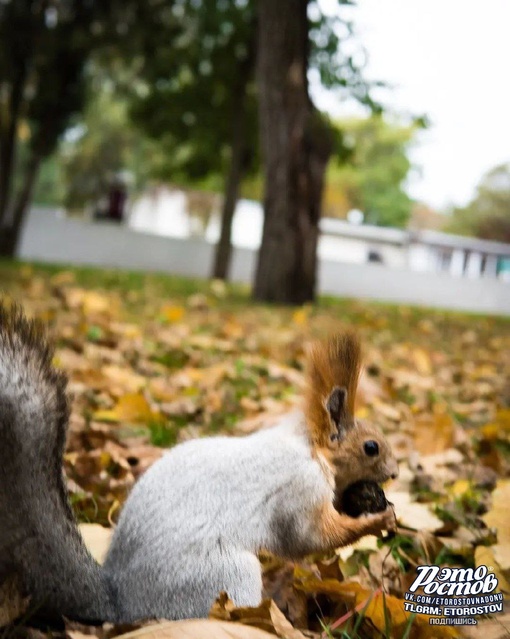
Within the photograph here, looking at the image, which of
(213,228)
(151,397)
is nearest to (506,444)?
(151,397)

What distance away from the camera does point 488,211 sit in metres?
2.74

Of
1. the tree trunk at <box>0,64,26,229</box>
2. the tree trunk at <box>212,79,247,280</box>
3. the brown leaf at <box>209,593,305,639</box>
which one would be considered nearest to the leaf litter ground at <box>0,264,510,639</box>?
the brown leaf at <box>209,593,305,639</box>

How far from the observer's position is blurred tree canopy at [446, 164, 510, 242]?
2.64 metres

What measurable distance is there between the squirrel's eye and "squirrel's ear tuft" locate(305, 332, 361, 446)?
0.05 m

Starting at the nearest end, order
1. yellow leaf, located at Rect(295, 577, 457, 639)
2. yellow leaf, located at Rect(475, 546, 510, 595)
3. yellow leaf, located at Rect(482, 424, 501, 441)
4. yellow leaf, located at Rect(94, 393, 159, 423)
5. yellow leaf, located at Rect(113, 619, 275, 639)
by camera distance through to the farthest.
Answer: yellow leaf, located at Rect(113, 619, 275, 639) < yellow leaf, located at Rect(295, 577, 457, 639) < yellow leaf, located at Rect(475, 546, 510, 595) < yellow leaf, located at Rect(94, 393, 159, 423) < yellow leaf, located at Rect(482, 424, 501, 441)

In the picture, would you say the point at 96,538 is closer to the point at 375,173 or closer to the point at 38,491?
the point at 38,491

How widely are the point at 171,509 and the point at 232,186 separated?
10762 millimetres

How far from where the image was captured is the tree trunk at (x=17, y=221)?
39.2 ft

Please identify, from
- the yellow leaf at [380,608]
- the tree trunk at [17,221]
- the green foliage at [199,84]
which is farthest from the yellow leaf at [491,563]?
the tree trunk at [17,221]

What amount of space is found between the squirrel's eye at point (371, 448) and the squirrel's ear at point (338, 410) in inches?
1.9

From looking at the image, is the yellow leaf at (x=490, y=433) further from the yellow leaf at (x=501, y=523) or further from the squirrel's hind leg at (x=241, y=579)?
the squirrel's hind leg at (x=241, y=579)

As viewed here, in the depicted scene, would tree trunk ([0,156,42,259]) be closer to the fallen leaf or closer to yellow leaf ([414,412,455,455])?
yellow leaf ([414,412,455,455])

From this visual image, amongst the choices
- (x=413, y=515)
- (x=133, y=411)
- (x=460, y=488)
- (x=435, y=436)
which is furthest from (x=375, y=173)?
(x=413, y=515)

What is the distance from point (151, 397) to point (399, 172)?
2814mm
